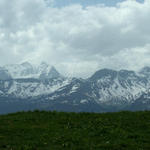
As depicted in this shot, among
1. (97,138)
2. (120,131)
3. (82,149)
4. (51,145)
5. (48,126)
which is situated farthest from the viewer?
(48,126)

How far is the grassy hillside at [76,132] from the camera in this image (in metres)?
20.0

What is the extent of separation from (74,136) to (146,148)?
549 centimetres

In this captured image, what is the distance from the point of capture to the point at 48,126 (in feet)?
85.1

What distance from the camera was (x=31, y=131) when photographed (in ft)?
79.5

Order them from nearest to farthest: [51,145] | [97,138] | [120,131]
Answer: [51,145]
[97,138]
[120,131]

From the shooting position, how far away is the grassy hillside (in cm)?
2000

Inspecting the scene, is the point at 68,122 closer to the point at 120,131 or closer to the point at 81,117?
the point at 81,117

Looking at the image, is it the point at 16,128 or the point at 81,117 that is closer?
the point at 16,128

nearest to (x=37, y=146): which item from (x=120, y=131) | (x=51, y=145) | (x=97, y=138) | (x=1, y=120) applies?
(x=51, y=145)

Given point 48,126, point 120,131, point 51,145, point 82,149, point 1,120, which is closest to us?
point 82,149

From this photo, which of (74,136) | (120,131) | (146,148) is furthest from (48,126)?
(146,148)

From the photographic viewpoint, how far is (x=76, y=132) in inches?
923

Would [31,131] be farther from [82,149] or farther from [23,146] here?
[82,149]

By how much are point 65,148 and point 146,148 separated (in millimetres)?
5399
